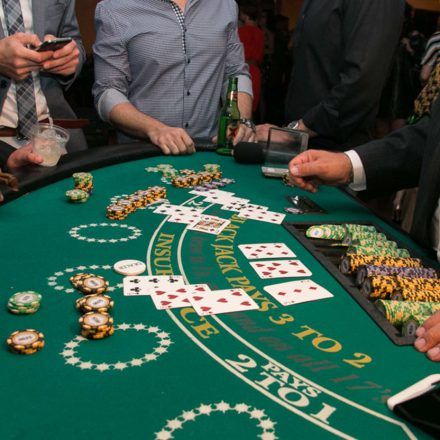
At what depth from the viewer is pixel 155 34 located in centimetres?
298

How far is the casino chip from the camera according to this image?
1354 mm

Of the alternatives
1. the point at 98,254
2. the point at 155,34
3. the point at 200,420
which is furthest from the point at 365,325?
the point at 155,34

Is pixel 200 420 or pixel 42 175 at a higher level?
pixel 200 420

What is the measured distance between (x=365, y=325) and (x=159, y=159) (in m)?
1.60

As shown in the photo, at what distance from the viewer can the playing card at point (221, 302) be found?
3.94 ft

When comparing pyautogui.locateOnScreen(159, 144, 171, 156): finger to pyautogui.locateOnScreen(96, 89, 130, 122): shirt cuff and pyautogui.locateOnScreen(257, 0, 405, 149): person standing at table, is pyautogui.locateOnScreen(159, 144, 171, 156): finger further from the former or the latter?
pyautogui.locateOnScreen(257, 0, 405, 149): person standing at table

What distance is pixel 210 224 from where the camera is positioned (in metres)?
1.76

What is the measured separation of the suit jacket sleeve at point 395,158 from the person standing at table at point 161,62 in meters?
0.91

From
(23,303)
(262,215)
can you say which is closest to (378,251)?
(262,215)

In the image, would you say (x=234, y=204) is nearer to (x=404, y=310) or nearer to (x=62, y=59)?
(x=404, y=310)

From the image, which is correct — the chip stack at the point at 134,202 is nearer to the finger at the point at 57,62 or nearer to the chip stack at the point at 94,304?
the chip stack at the point at 94,304

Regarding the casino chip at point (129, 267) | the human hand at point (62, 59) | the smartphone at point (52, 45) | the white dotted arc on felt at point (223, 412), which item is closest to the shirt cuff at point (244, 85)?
the human hand at point (62, 59)

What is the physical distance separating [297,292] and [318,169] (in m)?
0.77

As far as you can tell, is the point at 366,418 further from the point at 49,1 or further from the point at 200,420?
the point at 49,1
